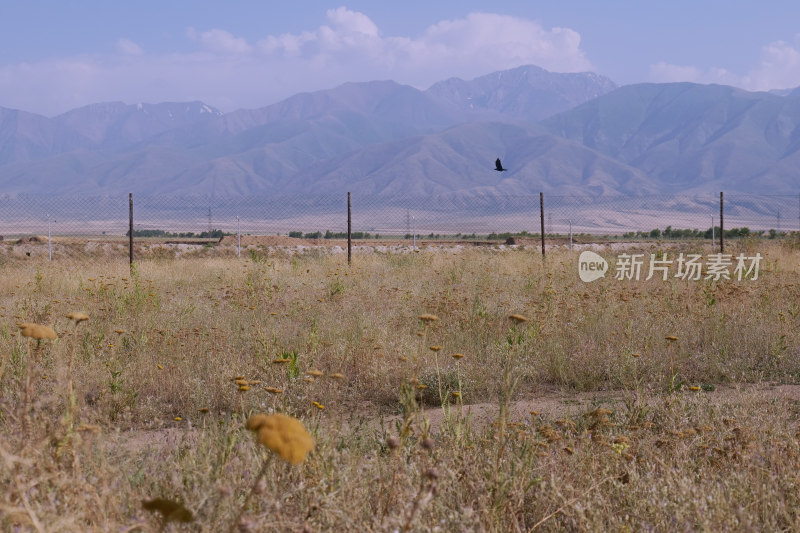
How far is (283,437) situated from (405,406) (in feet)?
8.42

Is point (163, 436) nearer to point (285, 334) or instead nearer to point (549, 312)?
point (285, 334)

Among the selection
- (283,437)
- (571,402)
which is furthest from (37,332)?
(571,402)

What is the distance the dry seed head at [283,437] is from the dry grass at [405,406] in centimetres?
8

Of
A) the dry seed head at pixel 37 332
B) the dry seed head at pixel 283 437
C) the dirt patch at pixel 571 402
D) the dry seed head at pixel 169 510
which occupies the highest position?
the dry seed head at pixel 37 332

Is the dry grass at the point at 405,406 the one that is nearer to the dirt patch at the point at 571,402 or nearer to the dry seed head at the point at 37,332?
the dirt patch at the point at 571,402

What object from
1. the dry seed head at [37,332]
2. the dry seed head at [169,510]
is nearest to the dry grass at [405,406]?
the dry seed head at [169,510]

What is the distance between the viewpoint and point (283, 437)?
1948 mm

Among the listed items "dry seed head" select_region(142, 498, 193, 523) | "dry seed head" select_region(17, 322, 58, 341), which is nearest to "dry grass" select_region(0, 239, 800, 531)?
"dry seed head" select_region(142, 498, 193, 523)

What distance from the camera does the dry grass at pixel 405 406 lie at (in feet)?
9.87

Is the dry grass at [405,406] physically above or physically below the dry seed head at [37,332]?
below

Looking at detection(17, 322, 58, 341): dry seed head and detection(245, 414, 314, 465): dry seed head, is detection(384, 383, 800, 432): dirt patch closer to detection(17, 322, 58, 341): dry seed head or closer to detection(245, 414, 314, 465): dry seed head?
detection(17, 322, 58, 341): dry seed head

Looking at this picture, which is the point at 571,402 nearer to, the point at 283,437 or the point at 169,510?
the point at 283,437

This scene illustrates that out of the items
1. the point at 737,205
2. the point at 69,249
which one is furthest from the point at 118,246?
the point at 737,205

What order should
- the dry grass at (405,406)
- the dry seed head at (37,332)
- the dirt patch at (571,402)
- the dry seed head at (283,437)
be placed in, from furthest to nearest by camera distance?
the dirt patch at (571,402) → the dry grass at (405,406) → the dry seed head at (37,332) → the dry seed head at (283,437)
